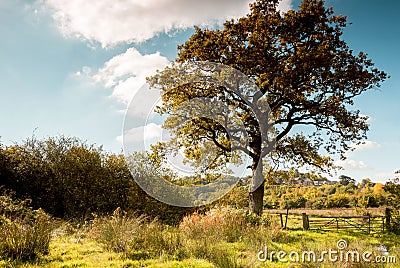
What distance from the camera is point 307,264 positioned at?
242 inches

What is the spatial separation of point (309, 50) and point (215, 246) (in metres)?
10.8

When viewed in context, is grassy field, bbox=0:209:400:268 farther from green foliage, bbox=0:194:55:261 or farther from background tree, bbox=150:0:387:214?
background tree, bbox=150:0:387:214

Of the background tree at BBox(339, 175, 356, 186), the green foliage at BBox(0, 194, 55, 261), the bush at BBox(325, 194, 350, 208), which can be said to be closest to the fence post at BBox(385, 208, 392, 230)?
the green foliage at BBox(0, 194, 55, 261)

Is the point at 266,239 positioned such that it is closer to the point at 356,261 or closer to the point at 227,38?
the point at 356,261

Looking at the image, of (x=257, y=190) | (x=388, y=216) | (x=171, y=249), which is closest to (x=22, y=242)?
(x=171, y=249)

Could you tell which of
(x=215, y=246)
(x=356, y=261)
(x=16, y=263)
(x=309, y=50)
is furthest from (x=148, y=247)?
(x=309, y=50)

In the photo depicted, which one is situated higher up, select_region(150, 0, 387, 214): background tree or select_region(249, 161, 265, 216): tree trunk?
select_region(150, 0, 387, 214): background tree

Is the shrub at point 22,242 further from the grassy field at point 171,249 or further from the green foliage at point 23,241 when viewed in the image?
the grassy field at point 171,249

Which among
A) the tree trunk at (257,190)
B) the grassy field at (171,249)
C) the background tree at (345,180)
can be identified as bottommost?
the grassy field at (171,249)

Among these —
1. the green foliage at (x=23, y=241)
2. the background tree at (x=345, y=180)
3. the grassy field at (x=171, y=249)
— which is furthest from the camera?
the background tree at (x=345, y=180)

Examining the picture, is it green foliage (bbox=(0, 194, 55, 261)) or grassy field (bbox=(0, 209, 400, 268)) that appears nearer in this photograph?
grassy field (bbox=(0, 209, 400, 268))

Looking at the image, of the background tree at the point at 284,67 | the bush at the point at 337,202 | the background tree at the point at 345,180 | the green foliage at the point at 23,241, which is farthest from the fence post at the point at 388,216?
the background tree at the point at 345,180

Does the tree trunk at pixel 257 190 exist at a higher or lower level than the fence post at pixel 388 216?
higher

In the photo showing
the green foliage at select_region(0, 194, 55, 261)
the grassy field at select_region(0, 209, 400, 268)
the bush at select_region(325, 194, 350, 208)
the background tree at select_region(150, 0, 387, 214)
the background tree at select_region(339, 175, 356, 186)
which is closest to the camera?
the grassy field at select_region(0, 209, 400, 268)
